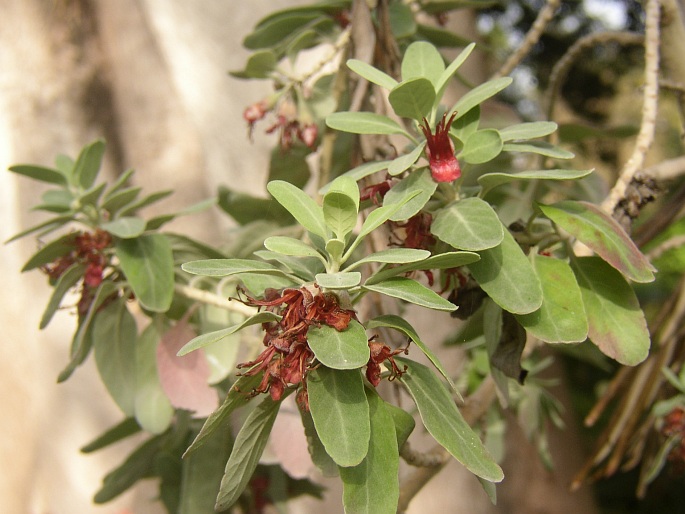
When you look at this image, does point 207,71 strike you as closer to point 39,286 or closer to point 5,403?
point 39,286

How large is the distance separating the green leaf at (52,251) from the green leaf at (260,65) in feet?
0.82

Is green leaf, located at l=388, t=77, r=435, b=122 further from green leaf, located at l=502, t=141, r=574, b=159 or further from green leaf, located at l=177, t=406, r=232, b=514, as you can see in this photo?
green leaf, located at l=177, t=406, r=232, b=514

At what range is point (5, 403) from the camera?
5.83 feet

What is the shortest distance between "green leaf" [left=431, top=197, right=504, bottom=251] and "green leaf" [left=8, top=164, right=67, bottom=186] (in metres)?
0.40

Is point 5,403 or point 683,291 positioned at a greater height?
point 683,291

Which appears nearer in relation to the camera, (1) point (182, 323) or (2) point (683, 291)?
(1) point (182, 323)

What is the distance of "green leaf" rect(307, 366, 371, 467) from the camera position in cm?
36

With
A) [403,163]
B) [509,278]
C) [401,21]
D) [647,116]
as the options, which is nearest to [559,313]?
[509,278]

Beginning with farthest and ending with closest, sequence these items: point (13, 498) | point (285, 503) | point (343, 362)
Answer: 1. point (13, 498)
2. point (285, 503)
3. point (343, 362)

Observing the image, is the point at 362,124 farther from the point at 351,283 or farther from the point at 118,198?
the point at 118,198

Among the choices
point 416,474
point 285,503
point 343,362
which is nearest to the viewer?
point 343,362

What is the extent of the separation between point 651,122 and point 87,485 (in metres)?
1.44

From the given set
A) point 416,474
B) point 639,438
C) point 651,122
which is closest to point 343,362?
point 416,474

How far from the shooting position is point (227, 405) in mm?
404
